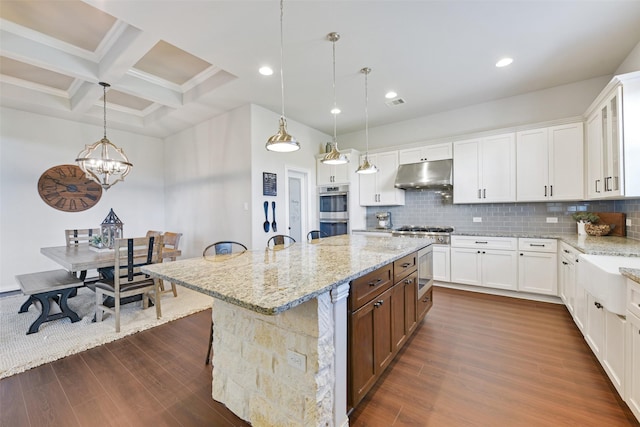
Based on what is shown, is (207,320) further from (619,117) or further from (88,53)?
(619,117)

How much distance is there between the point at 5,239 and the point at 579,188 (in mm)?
8677

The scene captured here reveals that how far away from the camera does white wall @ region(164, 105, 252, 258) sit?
4.29m

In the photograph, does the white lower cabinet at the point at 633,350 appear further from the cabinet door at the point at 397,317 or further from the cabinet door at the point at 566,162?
the cabinet door at the point at 566,162

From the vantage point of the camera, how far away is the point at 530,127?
3.71 metres

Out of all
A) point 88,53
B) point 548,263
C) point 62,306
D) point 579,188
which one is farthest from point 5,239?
point 579,188

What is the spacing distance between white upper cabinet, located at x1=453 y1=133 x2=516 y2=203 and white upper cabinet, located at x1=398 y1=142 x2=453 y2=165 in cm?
12

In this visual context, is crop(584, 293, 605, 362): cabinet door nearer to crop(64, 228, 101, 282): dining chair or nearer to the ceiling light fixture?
the ceiling light fixture

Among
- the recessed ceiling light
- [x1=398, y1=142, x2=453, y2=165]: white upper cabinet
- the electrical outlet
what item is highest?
the recessed ceiling light

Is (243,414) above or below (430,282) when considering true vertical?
below

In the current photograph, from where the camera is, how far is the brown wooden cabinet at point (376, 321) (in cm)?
156

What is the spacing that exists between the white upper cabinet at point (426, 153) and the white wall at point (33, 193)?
5.79 m

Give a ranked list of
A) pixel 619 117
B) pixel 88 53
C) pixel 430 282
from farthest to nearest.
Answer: pixel 88 53
pixel 430 282
pixel 619 117

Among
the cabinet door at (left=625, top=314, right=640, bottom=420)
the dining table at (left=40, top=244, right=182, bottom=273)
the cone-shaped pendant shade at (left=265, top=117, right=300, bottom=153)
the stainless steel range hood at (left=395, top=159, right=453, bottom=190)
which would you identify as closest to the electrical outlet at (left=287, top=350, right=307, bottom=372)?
the cone-shaped pendant shade at (left=265, top=117, right=300, bottom=153)

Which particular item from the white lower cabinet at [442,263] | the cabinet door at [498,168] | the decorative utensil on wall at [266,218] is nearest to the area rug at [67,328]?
the decorative utensil on wall at [266,218]
